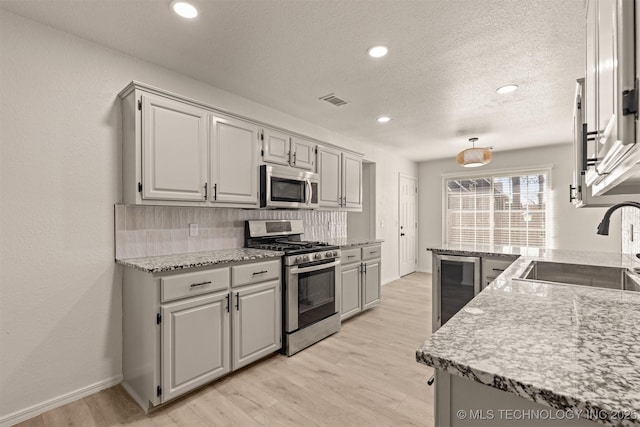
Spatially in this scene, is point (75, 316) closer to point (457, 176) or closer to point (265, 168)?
point (265, 168)

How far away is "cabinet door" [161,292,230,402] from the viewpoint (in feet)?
6.44

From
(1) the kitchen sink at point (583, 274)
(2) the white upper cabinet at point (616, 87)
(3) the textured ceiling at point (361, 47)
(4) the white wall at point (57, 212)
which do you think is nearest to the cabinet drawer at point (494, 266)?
(1) the kitchen sink at point (583, 274)

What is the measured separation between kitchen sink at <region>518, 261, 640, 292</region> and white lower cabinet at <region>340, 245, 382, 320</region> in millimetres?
1913

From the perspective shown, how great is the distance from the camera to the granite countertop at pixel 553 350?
562 mm

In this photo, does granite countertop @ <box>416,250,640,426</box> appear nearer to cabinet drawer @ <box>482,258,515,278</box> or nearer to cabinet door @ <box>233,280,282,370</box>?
cabinet drawer @ <box>482,258,515,278</box>

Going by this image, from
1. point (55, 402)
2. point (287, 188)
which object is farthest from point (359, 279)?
point (55, 402)

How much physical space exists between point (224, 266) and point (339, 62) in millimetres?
1895

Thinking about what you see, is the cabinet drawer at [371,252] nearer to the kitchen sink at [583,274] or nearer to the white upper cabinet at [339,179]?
the white upper cabinet at [339,179]

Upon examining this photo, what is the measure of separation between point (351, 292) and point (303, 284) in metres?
0.99

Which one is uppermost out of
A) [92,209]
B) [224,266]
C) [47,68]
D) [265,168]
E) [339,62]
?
[339,62]

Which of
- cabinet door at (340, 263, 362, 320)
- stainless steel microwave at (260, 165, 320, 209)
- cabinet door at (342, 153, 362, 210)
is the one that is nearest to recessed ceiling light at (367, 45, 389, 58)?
stainless steel microwave at (260, 165, 320, 209)

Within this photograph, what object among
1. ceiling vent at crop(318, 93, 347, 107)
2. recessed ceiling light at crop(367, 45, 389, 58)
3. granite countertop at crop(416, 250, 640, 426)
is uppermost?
recessed ceiling light at crop(367, 45, 389, 58)

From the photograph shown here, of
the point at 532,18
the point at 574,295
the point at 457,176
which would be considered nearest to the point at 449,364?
the point at 574,295

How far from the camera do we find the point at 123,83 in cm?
236
